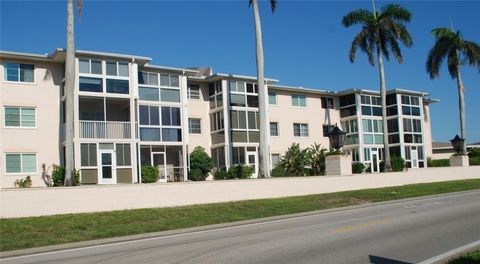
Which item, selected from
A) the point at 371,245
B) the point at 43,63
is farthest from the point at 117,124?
the point at 371,245

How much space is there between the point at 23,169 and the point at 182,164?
10.6m

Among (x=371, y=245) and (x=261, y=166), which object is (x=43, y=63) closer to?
(x=261, y=166)

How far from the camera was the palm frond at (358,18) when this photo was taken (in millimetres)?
42500

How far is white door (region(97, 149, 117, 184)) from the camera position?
3105cm

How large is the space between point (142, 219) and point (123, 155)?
15.2 metres

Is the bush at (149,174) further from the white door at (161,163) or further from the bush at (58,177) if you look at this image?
the bush at (58,177)

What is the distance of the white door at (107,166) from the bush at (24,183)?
383 centimetres

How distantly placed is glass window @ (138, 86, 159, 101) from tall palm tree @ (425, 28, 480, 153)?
27872 millimetres

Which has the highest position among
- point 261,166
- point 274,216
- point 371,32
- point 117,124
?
point 371,32

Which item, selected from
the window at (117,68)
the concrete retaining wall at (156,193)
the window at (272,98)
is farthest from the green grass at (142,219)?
the window at (272,98)

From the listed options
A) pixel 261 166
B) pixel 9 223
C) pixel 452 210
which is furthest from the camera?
pixel 261 166

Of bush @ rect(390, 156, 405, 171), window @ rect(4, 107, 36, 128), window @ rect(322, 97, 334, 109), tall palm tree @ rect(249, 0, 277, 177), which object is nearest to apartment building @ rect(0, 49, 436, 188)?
window @ rect(4, 107, 36, 128)

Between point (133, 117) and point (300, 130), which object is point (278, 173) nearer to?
point (133, 117)

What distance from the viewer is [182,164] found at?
1443 inches
